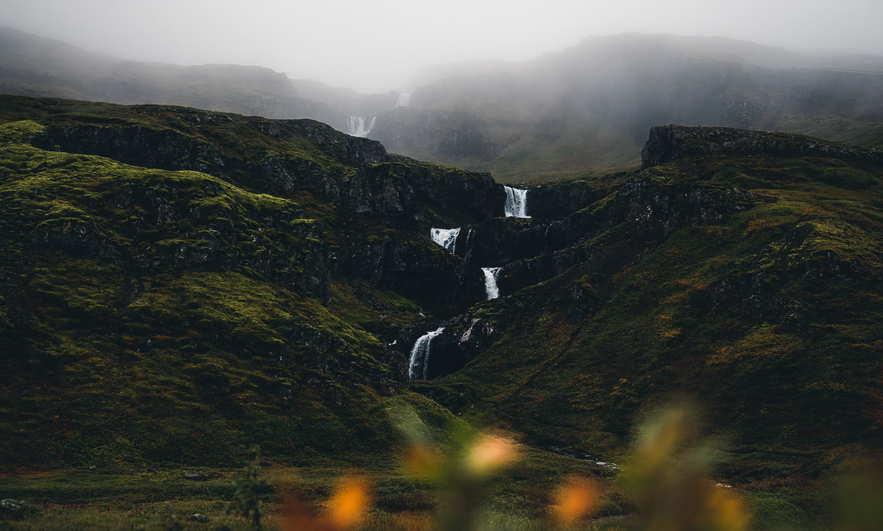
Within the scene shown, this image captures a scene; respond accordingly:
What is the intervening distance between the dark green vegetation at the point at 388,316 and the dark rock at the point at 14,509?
3403 mm

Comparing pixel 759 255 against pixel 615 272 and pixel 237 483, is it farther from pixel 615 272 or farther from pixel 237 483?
pixel 237 483

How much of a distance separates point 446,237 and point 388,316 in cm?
4803

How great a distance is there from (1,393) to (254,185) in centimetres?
9253

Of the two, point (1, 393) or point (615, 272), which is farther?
point (615, 272)

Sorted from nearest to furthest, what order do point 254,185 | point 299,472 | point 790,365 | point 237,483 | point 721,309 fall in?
point 237,483, point 299,472, point 790,365, point 721,309, point 254,185

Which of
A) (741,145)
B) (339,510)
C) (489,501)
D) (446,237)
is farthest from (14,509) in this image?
(741,145)

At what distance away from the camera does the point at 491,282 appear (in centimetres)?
12675

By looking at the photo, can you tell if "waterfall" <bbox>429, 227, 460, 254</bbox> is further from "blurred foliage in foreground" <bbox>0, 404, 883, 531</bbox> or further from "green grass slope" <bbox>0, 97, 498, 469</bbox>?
"blurred foliage in foreground" <bbox>0, 404, 883, 531</bbox>

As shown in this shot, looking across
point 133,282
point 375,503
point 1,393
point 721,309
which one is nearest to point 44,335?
point 1,393

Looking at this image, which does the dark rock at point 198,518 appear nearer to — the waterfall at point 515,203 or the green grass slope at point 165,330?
the green grass slope at point 165,330

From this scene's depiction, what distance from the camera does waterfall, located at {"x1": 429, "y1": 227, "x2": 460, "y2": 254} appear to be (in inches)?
5940

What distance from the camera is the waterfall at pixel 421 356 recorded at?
311 ft

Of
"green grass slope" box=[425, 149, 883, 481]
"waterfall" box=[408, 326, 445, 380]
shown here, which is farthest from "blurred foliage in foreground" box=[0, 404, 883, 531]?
"waterfall" box=[408, 326, 445, 380]

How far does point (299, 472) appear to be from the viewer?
1581 inches
